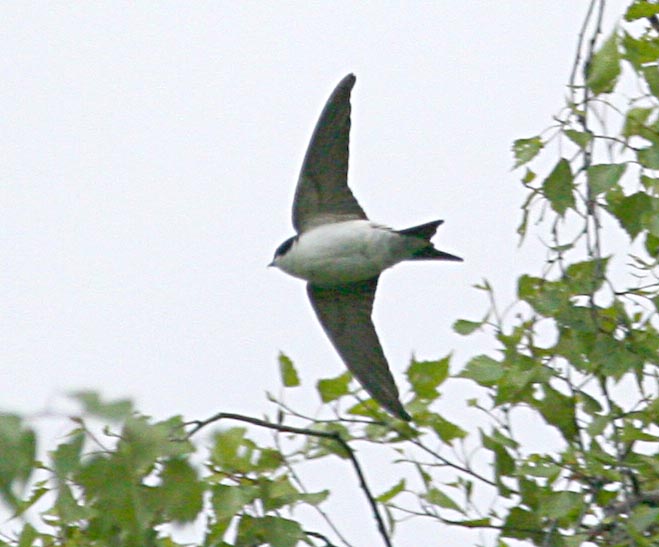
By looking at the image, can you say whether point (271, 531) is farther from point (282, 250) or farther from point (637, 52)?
point (282, 250)

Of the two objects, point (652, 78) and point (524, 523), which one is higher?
point (652, 78)

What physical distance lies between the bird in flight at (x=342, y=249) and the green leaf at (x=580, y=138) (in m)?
2.46

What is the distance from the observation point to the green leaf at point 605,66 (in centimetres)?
249

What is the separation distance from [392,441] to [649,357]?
0.73m

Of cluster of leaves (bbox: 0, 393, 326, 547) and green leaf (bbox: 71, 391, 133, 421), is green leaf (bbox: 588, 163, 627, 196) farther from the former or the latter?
green leaf (bbox: 71, 391, 133, 421)

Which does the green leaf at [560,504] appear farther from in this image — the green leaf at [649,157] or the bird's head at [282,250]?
the bird's head at [282,250]

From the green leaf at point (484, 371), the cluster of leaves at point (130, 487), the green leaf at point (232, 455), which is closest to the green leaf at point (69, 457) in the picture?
the cluster of leaves at point (130, 487)

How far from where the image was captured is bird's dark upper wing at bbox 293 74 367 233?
5148 millimetres

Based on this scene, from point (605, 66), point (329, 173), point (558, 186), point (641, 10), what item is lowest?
point (558, 186)

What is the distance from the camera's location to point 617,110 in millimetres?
2650

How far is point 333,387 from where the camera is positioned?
3.24 meters

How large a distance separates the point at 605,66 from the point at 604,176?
221 millimetres

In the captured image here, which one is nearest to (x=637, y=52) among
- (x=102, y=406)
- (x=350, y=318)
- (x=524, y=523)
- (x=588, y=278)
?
(x=588, y=278)

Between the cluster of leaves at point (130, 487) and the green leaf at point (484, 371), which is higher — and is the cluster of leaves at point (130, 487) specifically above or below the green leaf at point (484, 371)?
below
